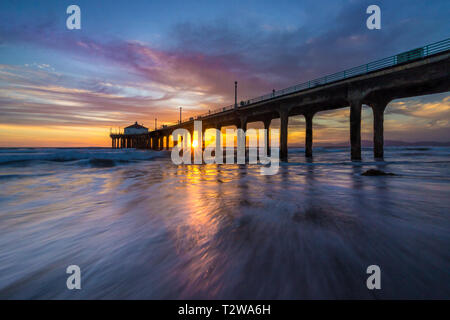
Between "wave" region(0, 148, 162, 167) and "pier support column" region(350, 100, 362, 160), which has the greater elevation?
"pier support column" region(350, 100, 362, 160)

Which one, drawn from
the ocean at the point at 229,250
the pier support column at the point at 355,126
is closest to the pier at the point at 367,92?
the pier support column at the point at 355,126

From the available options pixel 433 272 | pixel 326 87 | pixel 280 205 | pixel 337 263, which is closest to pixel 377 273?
pixel 337 263

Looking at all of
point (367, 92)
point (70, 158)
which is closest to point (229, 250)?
point (367, 92)

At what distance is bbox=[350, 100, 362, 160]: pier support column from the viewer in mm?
20375

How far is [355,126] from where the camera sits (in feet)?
68.9

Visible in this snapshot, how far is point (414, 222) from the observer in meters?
4.31

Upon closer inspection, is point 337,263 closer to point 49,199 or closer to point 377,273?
point 377,273

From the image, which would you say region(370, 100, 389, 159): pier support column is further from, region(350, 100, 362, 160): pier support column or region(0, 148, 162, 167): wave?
region(0, 148, 162, 167): wave

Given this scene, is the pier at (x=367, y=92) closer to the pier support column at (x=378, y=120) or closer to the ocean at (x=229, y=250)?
the pier support column at (x=378, y=120)

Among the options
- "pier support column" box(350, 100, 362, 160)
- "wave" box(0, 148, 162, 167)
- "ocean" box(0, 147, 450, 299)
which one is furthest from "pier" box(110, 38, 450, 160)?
"wave" box(0, 148, 162, 167)

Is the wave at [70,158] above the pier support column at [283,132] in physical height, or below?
below

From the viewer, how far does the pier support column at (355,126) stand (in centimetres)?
2038

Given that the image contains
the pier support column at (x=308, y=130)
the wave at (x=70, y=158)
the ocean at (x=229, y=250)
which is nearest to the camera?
the ocean at (x=229, y=250)
